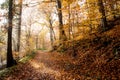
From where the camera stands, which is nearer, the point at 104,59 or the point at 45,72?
the point at 104,59

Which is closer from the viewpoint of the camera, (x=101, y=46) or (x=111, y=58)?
(x=111, y=58)

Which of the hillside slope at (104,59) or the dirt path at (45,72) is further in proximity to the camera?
the dirt path at (45,72)

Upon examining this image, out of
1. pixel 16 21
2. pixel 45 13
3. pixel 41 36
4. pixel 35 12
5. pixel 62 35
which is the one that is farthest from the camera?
pixel 41 36

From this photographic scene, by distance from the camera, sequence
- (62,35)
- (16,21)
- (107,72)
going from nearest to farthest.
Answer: (107,72) < (62,35) < (16,21)

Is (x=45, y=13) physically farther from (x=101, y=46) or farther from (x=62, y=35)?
(x=101, y=46)

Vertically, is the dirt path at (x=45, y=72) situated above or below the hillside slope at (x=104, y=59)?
below

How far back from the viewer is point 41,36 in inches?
2842

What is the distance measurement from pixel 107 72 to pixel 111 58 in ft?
5.05

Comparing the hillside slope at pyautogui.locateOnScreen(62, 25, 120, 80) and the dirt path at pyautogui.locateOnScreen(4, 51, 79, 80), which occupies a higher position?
the hillside slope at pyautogui.locateOnScreen(62, 25, 120, 80)

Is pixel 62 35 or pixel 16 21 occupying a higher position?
pixel 16 21

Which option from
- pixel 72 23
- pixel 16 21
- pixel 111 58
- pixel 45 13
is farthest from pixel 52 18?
pixel 111 58

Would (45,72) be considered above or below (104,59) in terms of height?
below

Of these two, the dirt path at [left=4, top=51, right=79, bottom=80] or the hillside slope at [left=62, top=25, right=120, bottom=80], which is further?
the dirt path at [left=4, top=51, right=79, bottom=80]

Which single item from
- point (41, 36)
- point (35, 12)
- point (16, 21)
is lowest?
point (41, 36)
